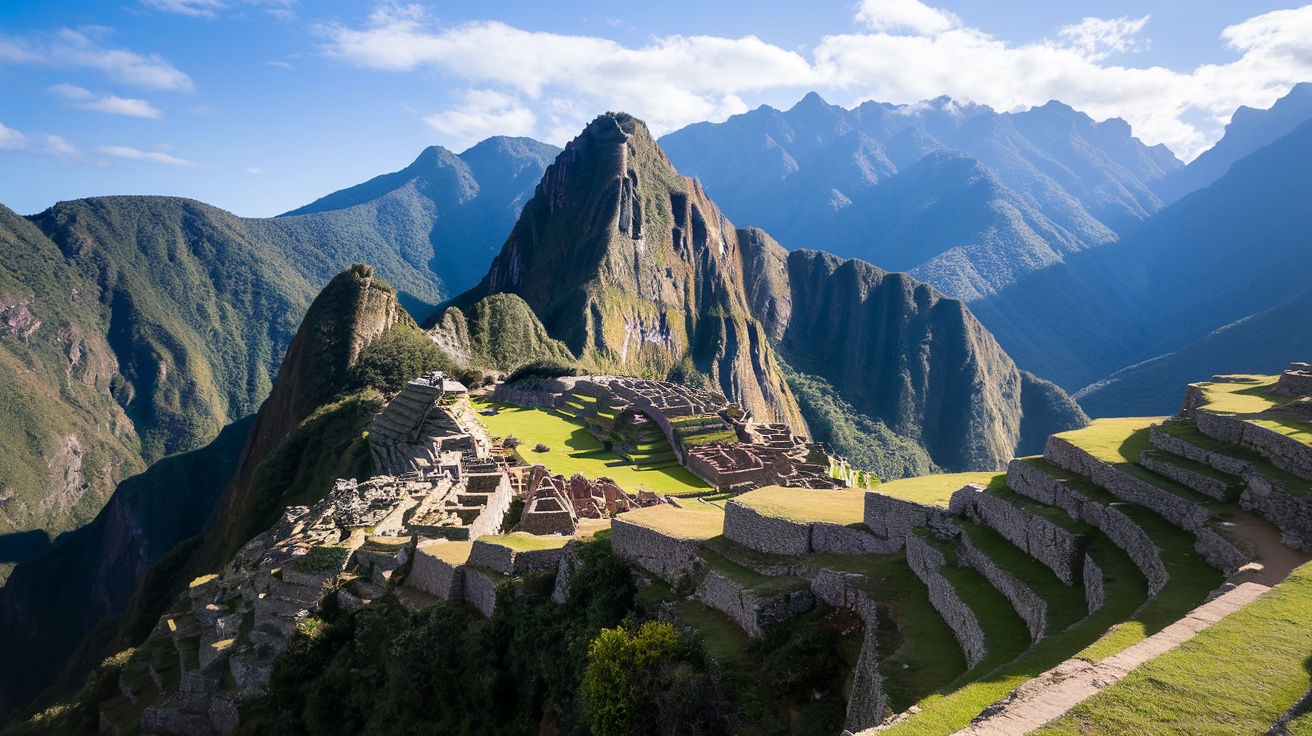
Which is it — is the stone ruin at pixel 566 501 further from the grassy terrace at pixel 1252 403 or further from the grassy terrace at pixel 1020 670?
the grassy terrace at pixel 1252 403

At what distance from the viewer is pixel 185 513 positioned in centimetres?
11219

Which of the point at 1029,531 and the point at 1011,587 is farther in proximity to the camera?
the point at 1029,531

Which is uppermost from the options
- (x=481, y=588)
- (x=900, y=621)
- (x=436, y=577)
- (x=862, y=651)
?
(x=900, y=621)

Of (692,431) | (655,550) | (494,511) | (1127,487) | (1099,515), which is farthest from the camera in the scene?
(692,431)

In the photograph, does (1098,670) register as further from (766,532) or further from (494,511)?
(494,511)

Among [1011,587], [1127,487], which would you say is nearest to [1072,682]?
[1011,587]

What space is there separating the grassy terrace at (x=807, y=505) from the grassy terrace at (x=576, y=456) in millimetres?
16509

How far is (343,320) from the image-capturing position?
85875 millimetres

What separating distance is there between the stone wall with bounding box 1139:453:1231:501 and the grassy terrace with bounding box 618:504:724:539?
31.2 ft

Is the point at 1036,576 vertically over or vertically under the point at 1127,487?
under

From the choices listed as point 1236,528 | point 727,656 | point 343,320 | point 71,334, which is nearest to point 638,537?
point 727,656

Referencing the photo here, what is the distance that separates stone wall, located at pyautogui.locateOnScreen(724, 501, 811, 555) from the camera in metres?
17.2

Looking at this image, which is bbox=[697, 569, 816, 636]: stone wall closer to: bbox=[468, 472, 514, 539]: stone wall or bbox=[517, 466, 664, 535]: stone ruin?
bbox=[517, 466, 664, 535]: stone ruin

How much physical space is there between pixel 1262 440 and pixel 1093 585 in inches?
215
